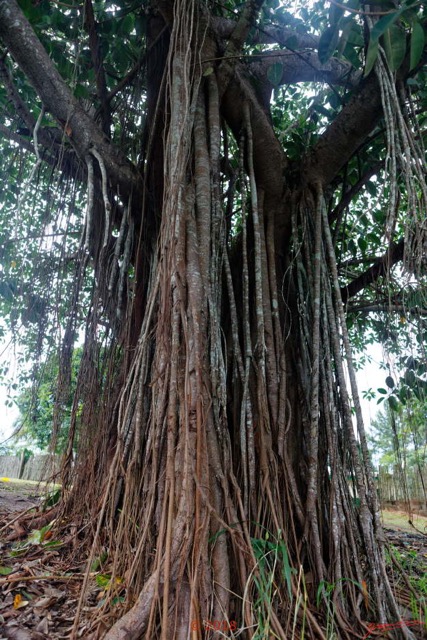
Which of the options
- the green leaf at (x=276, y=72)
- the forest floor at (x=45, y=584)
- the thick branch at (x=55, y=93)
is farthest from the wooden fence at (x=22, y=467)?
the green leaf at (x=276, y=72)

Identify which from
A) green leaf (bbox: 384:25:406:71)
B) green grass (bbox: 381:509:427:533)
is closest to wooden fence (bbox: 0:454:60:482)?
green grass (bbox: 381:509:427:533)

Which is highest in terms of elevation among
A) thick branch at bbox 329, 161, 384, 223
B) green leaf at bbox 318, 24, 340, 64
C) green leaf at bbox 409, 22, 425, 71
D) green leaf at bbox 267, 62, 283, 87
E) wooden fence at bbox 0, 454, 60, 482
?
green leaf at bbox 267, 62, 283, 87

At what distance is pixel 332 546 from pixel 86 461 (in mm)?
1179

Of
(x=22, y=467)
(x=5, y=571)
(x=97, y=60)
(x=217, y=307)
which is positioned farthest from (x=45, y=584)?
(x=22, y=467)

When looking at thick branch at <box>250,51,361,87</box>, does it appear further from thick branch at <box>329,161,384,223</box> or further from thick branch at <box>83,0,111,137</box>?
thick branch at <box>83,0,111,137</box>

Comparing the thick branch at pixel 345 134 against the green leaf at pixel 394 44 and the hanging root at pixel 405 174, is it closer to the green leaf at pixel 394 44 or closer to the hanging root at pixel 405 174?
the hanging root at pixel 405 174

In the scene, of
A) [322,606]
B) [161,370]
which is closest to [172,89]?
[161,370]

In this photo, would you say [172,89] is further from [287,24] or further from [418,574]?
[418,574]

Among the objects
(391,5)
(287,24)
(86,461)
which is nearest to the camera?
(391,5)

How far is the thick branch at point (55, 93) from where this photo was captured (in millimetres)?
1962

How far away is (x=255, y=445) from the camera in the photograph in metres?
1.84

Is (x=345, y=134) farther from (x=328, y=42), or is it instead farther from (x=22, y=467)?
(x=22, y=467)

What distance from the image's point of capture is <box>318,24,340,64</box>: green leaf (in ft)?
5.27

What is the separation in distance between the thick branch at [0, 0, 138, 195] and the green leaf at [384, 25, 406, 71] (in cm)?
124
